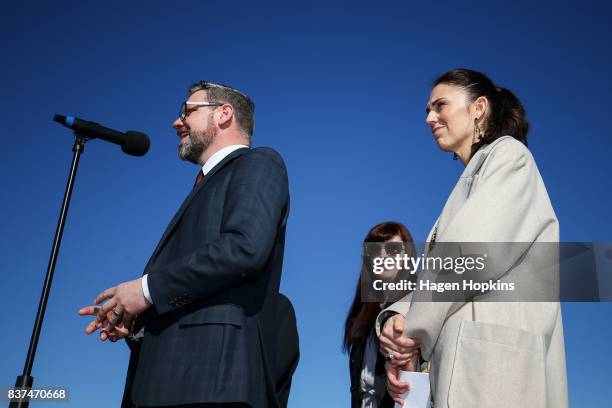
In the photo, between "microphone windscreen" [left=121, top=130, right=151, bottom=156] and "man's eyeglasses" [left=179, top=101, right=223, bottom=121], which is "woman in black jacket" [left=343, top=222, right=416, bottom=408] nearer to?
"man's eyeglasses" [left=179, top=101, right=223, bottom=121]

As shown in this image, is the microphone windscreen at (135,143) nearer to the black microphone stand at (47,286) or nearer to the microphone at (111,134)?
the microphone at (111,134)

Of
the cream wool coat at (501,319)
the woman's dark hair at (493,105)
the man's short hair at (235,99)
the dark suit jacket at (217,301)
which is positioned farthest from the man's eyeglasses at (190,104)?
the cream wool coat at (501,319)

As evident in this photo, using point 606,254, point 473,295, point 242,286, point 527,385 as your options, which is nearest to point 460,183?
point 473,295

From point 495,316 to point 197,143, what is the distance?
206 centimetres

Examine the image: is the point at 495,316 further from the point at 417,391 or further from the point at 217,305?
the point at 217,305

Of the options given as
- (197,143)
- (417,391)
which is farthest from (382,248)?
(417,391)

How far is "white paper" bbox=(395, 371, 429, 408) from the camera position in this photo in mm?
2178

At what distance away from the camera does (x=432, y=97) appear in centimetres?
297

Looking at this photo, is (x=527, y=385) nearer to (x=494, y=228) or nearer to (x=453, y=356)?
(x=453, y=356)

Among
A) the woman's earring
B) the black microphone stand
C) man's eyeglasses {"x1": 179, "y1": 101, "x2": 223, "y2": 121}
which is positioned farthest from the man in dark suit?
the woman's earring

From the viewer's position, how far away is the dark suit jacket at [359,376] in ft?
13.0

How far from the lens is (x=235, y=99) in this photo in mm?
3662

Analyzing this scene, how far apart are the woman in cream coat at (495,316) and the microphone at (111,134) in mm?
1891

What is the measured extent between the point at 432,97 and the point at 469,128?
12.2 inches
